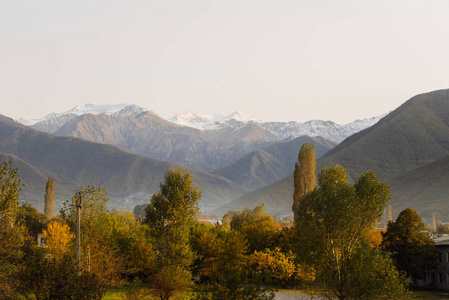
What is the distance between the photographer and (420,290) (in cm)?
7175

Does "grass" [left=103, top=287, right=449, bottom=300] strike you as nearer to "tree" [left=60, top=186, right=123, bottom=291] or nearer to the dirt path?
the dirt path

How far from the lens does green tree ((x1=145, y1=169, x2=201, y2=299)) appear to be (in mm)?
57938

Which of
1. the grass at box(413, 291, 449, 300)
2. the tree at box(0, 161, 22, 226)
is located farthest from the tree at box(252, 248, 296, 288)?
the tree at box(0, 161, 22, 226)

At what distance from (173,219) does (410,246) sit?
111ft

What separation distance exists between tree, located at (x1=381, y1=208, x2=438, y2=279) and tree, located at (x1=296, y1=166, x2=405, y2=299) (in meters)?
22.8

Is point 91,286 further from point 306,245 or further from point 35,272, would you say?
→ point 306,245

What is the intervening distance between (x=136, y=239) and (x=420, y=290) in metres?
38.3

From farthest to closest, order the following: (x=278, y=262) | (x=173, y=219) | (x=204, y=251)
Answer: (x=204, y=251)
(x=278, y=262)
(x=173, y=219)

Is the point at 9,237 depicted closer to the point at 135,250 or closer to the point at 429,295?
the point at 135,250

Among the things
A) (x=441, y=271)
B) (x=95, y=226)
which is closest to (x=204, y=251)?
(x=95, y=226)

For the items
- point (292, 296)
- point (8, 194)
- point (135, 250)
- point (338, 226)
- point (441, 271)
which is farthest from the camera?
point (441, 271)

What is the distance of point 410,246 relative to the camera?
72.8 metres

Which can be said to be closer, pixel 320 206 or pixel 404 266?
pixel 320 206

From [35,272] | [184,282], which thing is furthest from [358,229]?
[35,272]
